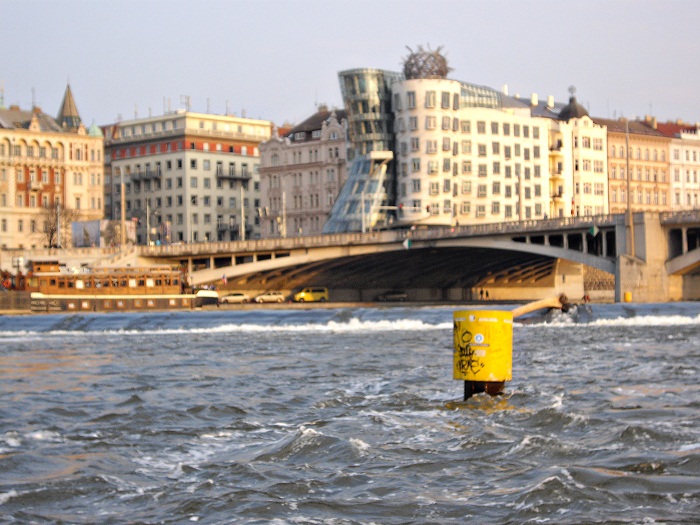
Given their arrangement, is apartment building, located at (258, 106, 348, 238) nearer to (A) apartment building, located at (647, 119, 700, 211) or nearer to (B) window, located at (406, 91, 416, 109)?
(B) window, located at (406, 91, 416, 109)

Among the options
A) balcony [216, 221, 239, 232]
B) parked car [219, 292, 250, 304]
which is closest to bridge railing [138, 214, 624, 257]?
parked car [219, 292, 250, 304]

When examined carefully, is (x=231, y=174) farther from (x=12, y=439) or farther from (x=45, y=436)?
(x=12, y=439)

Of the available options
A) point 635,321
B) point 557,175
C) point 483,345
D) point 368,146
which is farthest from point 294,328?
point 557,175

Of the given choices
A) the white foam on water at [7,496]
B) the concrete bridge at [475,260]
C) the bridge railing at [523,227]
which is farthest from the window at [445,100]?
A: the white foam on water at [7,496]

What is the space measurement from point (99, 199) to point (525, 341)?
103 meters

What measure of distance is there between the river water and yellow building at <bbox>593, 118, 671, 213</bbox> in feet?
359

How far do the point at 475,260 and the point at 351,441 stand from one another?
9468 centimetres

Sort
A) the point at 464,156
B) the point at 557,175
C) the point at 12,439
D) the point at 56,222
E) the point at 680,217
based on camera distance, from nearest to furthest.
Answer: the point at 12,439 → the point at 680,217 → the point at 464,156 → the point at 56,222 → the point at 557,175

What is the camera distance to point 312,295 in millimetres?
116250

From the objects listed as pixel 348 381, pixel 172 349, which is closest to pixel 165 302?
pixel 172 349

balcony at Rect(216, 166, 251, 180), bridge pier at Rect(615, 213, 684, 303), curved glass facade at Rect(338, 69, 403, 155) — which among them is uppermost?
curved glass facade at Rect(338, 69, 403, 155)

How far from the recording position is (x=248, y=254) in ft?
370

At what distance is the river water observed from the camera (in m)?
14.9

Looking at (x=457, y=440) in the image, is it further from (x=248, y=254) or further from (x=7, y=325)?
(x=248, y=254)
